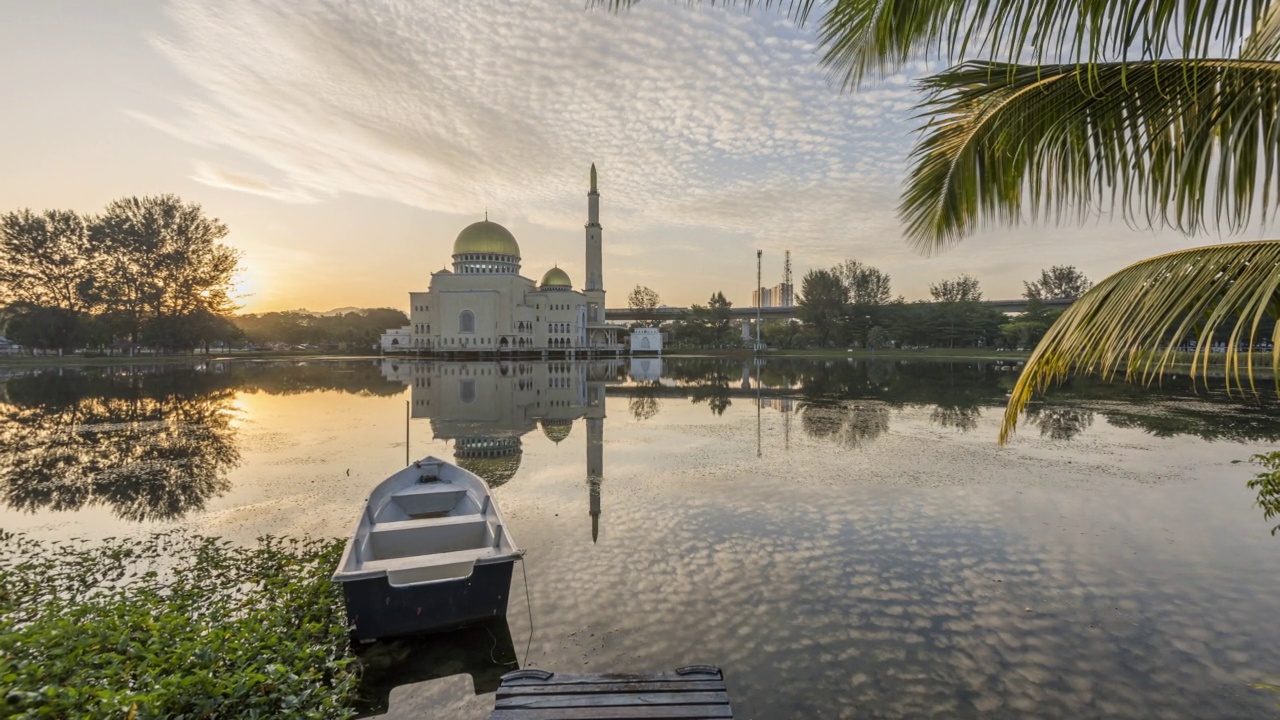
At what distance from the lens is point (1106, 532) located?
25.9 ft

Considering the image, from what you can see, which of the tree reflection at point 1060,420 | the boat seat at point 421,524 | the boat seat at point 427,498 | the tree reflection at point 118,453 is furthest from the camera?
the tree reflection at point 1060,420

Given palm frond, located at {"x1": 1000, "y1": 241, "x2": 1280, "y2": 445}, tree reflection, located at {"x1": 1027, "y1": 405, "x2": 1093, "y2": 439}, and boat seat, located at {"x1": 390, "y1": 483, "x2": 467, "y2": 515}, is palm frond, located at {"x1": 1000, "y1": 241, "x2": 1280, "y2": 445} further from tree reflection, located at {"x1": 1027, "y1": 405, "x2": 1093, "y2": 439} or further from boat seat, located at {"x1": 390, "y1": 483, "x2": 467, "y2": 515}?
tree reflection, located at {"x1": 1027, "y1": 405, "x2": 1093, "y2": 439}

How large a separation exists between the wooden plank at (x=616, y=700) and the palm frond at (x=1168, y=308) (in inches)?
103

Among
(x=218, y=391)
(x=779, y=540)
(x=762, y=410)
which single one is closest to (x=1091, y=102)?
(x=779, y=540)

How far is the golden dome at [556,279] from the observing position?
75000mm

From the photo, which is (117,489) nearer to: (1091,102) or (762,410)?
(1091,102)

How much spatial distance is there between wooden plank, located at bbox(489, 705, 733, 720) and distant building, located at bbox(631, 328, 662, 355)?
75.8 metres

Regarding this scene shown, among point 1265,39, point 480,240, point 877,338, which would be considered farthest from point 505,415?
point 877,338

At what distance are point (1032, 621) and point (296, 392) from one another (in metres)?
30.8

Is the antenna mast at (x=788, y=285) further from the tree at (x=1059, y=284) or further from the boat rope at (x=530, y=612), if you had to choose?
the boat rope at (x=530, y=612)

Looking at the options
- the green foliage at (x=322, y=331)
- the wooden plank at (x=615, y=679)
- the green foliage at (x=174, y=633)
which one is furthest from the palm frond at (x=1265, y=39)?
the green foliage at (x=322, y=331)

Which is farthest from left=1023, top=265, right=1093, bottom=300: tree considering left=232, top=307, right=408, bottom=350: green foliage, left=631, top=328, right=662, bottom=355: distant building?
left=232, top=307, right=408, bottom=350: green foliage

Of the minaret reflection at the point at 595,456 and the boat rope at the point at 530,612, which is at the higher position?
the minaret reflection at the point at 595,456

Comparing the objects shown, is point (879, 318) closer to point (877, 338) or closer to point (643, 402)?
point (877, 338)
